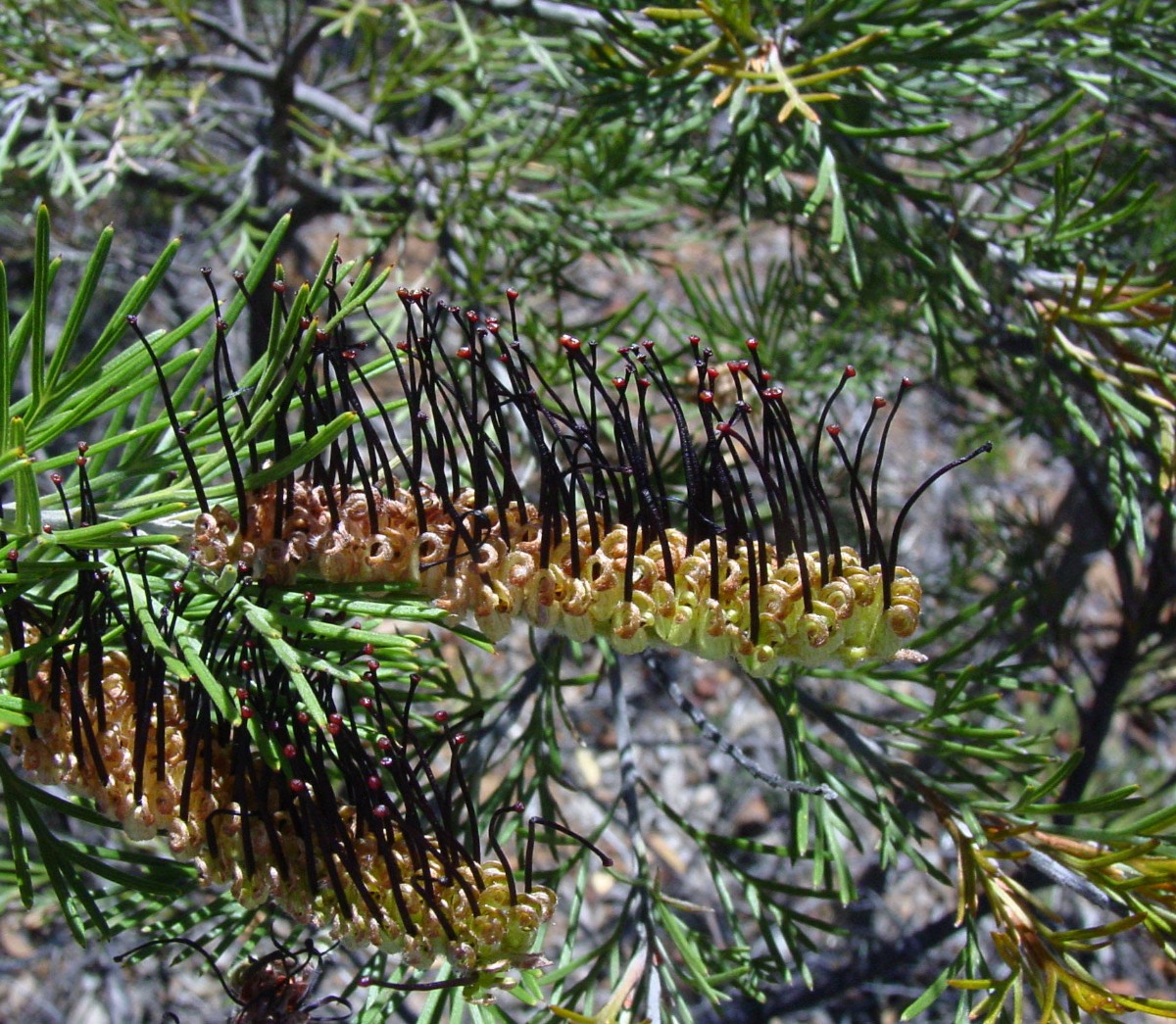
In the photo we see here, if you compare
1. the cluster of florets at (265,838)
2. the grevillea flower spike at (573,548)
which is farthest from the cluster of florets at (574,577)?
the cluster of florets at (265,838)

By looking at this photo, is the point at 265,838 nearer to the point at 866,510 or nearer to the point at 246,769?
the point at 246,769

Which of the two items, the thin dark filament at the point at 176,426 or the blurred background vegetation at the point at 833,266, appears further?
the blurred background vegetation at the point at 833,266

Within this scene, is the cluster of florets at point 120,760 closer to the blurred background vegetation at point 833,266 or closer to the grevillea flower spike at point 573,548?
the grevillea flower spike at point 573,548

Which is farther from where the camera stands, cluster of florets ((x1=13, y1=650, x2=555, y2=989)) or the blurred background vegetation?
the blurred background vegetation

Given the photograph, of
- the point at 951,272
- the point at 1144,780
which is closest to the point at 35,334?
the point at 951,272

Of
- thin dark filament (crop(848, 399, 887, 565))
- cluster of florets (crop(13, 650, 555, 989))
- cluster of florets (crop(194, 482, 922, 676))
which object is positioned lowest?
cluster of florets (crop(13, 650, 555, 989))

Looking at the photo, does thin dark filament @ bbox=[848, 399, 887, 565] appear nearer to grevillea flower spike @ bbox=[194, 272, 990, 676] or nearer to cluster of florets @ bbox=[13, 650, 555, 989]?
grevillea flower spike @ bbox=[194, 272, 990, 676]

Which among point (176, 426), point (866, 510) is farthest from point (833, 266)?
point (176, 426)

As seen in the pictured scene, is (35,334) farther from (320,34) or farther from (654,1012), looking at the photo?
(320,34)

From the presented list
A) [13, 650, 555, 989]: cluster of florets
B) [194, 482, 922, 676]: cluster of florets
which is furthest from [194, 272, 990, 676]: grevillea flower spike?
[13, 650, 555, 989]: cluster of florets
